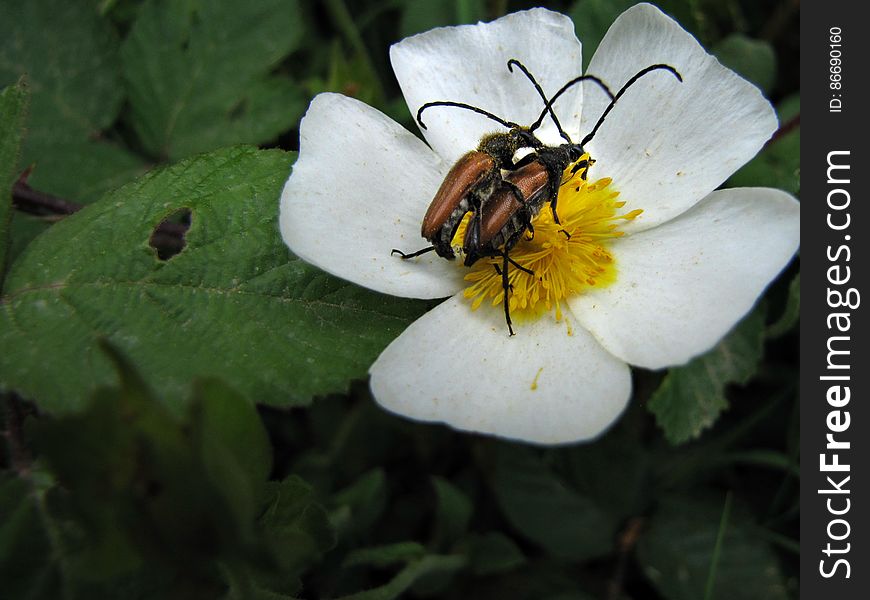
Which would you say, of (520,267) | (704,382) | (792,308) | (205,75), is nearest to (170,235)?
(205,75)

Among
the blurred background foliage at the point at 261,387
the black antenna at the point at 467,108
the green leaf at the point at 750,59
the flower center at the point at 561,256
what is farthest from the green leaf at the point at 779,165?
the black antenna at the point at 467,108

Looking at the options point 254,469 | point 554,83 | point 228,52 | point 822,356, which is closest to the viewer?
point 254,469

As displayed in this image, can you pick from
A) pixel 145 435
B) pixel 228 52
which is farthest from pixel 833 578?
pixel 228 52

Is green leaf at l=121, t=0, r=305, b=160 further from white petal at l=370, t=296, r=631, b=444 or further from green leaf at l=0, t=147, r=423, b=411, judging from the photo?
white petal at l=370, t=296, r=631, b=444

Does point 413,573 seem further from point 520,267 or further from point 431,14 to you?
point 431,14

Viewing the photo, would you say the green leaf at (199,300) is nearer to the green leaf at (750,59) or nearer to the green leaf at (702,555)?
the green leaf at (702,555)

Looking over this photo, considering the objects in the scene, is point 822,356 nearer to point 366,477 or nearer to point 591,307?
point 591,307
